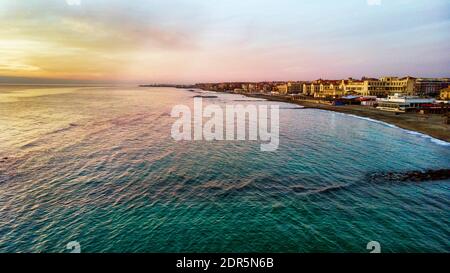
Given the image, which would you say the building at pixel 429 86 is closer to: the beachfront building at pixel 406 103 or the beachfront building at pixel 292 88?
the beachfront building at pixel 292 88

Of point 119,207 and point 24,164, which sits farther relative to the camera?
point 24,164

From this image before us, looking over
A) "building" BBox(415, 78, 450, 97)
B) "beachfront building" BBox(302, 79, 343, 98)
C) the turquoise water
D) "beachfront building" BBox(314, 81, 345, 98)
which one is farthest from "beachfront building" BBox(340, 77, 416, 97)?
the turquoise water

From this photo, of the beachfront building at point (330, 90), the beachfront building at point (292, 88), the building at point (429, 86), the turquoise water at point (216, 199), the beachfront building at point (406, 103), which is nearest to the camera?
the turquoise water at point (216, 199)

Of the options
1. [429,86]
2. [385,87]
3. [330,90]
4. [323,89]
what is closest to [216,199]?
[385,87]

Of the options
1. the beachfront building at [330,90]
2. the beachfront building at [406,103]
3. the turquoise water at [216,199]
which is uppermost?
the beachfront building at [330,90]

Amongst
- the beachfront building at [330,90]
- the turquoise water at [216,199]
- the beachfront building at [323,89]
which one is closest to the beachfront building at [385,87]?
the beachfront building at [330,90]

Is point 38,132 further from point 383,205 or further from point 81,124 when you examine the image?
point 383,205

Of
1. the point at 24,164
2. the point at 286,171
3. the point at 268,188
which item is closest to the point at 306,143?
the point at 286,171

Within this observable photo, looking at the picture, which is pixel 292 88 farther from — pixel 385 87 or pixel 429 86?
pixel 429 86
